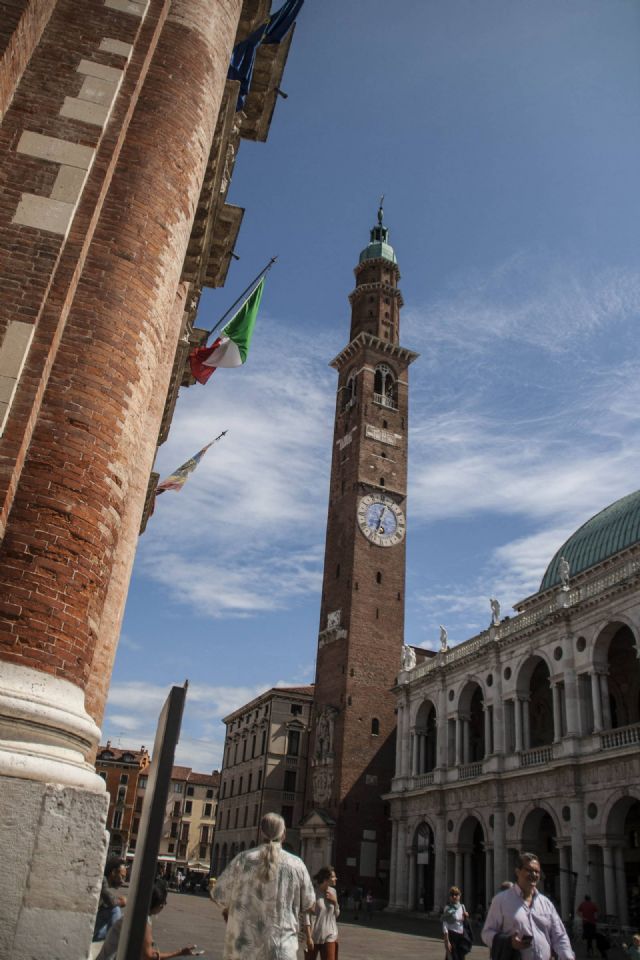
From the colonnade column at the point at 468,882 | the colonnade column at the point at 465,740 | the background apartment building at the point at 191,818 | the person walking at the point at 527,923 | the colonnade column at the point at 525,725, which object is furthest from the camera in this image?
the background apartment building at the point at 191,818

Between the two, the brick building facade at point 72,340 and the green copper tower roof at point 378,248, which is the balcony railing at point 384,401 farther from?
the brick building facade at point 72,340

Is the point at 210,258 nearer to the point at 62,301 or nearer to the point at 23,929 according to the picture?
the point at 62,301

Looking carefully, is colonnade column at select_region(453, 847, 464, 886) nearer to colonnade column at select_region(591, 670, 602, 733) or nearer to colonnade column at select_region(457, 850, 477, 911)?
colonnade column at select_region(457, 850, 477, 911)

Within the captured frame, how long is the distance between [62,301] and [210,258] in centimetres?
910

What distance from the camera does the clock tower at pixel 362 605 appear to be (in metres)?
42.3

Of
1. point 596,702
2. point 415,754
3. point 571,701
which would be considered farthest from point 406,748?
point 596,702

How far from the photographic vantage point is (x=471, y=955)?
64.0 ft

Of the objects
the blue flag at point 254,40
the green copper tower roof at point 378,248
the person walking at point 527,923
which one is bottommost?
the person walking at point 527,923

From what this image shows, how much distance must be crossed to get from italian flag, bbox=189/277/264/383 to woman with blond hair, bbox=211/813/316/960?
9760 mm

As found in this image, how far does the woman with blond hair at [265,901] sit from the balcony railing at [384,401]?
50.0 metres

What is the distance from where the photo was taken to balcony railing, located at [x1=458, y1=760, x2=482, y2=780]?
34.7m

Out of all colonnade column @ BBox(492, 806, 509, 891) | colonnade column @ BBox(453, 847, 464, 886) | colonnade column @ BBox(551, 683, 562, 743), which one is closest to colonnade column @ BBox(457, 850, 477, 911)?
colonnade column @ BBox(453, 847, 464, 886)

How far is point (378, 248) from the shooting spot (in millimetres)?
62719

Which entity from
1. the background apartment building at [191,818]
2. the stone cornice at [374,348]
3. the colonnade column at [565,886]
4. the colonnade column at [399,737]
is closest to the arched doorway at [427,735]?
the colonnade column at [399,737]
